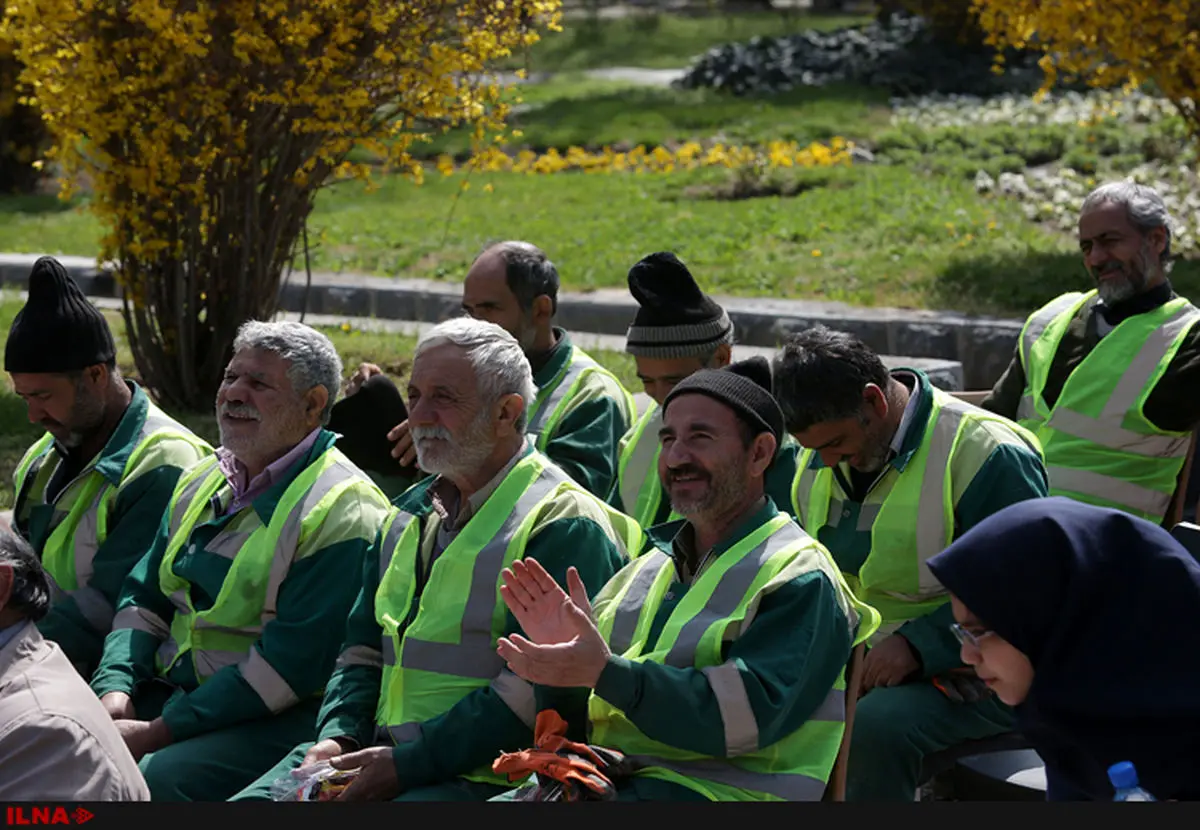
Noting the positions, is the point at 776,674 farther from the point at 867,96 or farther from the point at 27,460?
the point at 867,96

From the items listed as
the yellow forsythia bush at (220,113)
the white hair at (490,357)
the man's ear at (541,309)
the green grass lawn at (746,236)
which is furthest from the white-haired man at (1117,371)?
the green grass lawn at (746,236)

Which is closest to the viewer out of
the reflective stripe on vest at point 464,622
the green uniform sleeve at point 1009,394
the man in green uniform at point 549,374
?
the reflective stripe on vest at point 464,622

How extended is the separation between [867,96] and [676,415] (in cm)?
1721

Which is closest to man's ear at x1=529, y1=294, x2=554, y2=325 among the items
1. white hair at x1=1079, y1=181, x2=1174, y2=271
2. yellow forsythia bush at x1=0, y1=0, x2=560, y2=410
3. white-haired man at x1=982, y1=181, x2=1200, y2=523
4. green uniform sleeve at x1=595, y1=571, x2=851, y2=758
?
white-haired man at x1=982, y1=181, x2=1200, y2=523

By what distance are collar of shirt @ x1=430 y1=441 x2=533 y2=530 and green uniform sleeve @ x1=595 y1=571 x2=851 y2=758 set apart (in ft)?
2.75

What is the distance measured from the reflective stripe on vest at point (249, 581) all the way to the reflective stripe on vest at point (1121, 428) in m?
2.40

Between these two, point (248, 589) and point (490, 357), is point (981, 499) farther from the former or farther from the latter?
point (248, 589)

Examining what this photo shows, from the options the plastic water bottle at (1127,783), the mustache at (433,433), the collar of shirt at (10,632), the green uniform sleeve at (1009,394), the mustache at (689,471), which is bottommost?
the green uniform sleeve at (1009,394)

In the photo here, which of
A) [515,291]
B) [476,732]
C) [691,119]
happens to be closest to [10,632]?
[476,732]

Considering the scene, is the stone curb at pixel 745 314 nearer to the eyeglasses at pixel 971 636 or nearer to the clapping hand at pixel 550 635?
the clapping hand at pixel 550 635

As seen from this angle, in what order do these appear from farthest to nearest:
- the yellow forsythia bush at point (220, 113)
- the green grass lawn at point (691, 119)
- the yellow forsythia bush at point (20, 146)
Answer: the yellow forsythia bush at point (20, 146), the green grass lawn at point (691, 119), the yellow forsythia bush at point (220, 113)

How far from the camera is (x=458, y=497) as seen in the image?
459cm

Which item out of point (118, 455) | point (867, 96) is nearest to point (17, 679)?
point (118, 455)

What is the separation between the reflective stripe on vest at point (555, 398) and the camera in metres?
5.90
